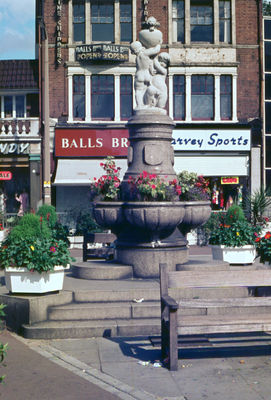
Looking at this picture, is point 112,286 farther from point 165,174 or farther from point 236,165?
point 236,165

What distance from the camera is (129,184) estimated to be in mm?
11570

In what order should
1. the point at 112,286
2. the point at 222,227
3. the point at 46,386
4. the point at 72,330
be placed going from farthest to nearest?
the point at 222,227
the point at 112,286
the point at 72,330
the point at 46,386

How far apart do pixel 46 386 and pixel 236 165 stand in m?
24.8

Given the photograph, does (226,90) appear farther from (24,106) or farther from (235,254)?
(235,254)

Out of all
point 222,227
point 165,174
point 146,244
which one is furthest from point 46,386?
point 222,227

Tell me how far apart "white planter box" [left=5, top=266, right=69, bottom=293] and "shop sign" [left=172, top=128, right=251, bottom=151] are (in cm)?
2165

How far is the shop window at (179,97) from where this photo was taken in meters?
30.8

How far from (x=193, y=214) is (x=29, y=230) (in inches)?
140

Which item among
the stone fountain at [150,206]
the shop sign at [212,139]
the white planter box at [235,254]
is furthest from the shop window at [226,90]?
the white planter box at [235,254]

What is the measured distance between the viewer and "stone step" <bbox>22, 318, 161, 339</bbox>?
8.48 metres

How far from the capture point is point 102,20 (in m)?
30.8

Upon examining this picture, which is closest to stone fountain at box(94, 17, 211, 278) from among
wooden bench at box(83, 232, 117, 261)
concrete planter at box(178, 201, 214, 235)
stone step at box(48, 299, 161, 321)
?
concrete planter at box(178, 201, 214, 235)

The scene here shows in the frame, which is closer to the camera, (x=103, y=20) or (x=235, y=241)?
(x=235, y=241)

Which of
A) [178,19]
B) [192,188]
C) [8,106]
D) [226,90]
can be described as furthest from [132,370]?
[178,19]
